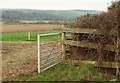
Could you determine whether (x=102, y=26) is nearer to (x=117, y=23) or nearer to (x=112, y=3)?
(x=117, y=23)

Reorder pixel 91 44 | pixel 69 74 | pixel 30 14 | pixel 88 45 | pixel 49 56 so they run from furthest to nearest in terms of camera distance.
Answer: pixel 30 14 → pixel 49 56 → pixel 88 45 → pixel 91 44 → pixel 69 74

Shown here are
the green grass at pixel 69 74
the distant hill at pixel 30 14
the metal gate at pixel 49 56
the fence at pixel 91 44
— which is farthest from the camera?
the distant hill at pixel 30 14

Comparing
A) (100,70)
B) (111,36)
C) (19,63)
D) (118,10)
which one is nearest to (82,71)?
(100,70)

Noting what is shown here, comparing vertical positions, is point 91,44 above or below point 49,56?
above

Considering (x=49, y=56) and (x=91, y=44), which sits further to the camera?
(x=49, y=56)

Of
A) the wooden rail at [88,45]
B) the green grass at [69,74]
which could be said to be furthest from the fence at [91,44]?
the green grass at [69,74]

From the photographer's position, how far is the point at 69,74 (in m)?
10.3

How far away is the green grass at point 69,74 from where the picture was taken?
9828 mm

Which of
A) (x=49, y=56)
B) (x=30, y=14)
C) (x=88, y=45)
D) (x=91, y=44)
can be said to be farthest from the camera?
(x=30, y=14)

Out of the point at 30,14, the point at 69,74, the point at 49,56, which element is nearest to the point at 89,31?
the point at 69,74

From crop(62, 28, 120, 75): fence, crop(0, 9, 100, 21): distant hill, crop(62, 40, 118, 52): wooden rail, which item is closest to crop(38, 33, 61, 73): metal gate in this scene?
crop(62, 28, 120, 75): fence

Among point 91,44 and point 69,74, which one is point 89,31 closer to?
point 91,44

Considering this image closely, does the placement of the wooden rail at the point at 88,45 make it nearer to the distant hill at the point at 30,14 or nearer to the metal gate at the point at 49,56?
the metal gate at the point at 49,56

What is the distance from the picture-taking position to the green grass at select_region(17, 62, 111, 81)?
9.83 m
